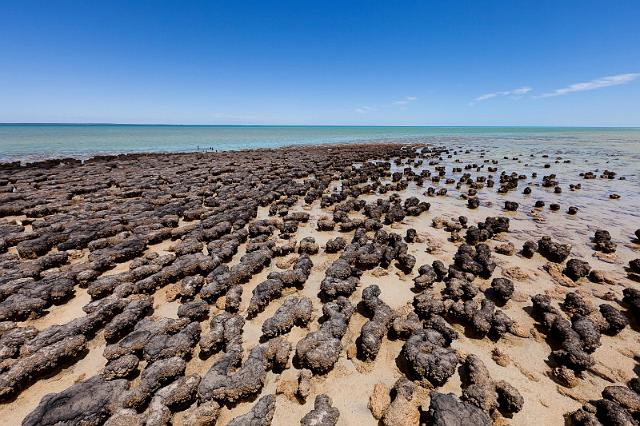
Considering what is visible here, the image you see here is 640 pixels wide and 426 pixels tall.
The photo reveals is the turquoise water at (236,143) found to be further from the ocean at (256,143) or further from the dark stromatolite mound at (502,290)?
the dark stromatolite mound at (502,290)

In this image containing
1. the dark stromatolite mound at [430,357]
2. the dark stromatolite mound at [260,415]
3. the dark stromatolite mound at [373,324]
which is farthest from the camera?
the dark stromatolite mound at [373,324]

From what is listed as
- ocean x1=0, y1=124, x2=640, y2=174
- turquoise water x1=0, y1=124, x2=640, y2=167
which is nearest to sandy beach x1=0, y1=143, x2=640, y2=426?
ocean x1=0, y1=124, x2=640, y2=174

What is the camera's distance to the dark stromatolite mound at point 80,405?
412cm

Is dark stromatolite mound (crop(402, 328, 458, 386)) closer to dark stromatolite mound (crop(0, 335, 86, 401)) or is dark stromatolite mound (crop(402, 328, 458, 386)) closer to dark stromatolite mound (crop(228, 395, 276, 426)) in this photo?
dark stromatolite mound (crop(228, 395, 276, 426))

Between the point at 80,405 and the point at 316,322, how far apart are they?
4.34m

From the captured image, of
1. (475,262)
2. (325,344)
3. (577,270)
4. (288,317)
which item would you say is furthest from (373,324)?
(577,270)

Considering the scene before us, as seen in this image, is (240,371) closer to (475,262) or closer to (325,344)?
(325,344)

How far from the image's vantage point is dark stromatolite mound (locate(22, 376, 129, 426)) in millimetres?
4125

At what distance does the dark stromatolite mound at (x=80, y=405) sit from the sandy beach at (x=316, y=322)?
0.08ft

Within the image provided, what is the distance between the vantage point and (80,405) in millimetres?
4336

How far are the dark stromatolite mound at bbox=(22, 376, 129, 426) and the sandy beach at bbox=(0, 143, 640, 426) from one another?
0.9 inches

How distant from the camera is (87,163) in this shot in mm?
32406

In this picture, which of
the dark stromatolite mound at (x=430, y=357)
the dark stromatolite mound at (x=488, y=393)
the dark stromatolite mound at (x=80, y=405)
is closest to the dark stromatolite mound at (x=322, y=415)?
the dark stromatolite mound at (x=430, y=357)

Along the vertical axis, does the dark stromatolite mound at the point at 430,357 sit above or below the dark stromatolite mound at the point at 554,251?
below
